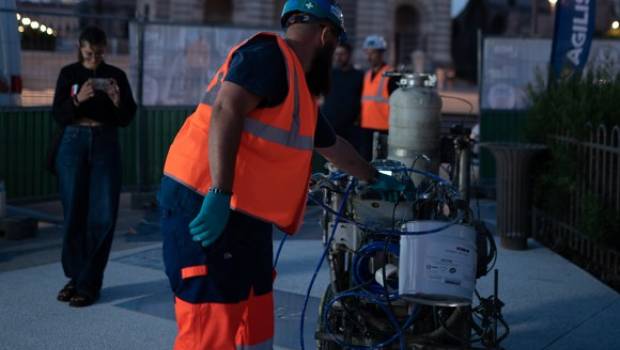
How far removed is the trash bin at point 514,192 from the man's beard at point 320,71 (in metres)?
4.91

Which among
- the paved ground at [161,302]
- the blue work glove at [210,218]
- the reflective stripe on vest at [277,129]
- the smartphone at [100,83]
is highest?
the smartphone at [100,83]

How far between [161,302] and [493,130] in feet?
23.3

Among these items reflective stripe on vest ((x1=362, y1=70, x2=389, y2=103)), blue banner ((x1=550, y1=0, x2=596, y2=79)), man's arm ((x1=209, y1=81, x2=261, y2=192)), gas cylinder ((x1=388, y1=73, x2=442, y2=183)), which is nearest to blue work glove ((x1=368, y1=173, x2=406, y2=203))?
man's arm ((x1=209, y1=81, x2=261, y2=192))

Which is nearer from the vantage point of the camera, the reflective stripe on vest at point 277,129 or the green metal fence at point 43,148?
the reflective stripe on vest at point 277,129

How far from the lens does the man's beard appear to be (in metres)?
3.51

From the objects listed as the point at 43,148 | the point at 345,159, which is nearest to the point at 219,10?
the point at 43,148

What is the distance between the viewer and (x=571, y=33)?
9883mm

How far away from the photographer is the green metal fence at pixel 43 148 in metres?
9.44

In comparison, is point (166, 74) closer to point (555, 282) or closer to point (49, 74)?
point (49, 74)

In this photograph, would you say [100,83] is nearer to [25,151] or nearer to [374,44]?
[25,151]

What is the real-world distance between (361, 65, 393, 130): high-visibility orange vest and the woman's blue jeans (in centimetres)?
440

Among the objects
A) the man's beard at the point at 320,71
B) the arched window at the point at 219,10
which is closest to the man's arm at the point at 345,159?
the man's beard at the point at 320,71

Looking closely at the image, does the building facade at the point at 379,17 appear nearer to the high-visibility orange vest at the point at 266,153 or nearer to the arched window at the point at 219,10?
the arched window at the point at 219,10

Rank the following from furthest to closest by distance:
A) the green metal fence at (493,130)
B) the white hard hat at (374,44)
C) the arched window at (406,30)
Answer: the arched window at (406,30)
the green metal fence at (493,130)
the white hard hat at (374,44)
